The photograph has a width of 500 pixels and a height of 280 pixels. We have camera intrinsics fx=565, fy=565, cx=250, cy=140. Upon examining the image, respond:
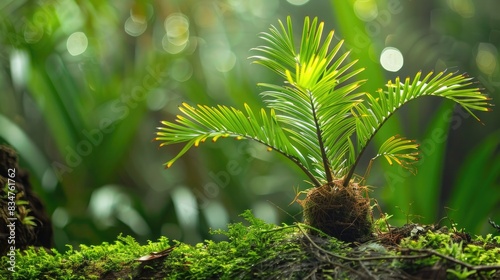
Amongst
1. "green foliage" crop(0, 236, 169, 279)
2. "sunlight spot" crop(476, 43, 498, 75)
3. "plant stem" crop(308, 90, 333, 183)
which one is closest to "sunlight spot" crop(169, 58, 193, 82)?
"sunlight spot" crop(476, 43, 498, 75)

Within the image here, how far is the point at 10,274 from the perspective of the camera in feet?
4.59

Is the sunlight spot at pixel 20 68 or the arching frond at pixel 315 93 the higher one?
the sunlight spot at pixel 20 68

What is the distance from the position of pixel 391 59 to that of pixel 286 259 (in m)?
2.31

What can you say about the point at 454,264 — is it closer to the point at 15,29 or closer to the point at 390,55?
the point at 390,55

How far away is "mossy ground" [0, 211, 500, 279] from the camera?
1038 mm

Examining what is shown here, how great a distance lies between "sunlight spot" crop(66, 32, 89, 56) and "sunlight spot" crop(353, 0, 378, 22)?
180 centimetres

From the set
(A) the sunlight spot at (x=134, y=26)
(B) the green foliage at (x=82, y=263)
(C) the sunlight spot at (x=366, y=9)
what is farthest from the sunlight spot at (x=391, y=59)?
(B) the green foliage at (x=82, y=263)

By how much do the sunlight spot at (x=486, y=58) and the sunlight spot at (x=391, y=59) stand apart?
426 mm

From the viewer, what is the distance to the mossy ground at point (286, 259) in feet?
3.41

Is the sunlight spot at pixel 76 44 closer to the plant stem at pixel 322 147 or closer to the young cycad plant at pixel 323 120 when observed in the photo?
the young cycad plant at pixel 323 120

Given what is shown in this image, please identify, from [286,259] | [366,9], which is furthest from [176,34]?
[286,259]

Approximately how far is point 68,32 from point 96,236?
4.56 ft

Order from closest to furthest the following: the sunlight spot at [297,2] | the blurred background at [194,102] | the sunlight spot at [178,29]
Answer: the blurred background at [194,102] < the sunlight spot at [178,29] < the sunlight spot at [297,2]

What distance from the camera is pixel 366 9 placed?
3.02 meters
